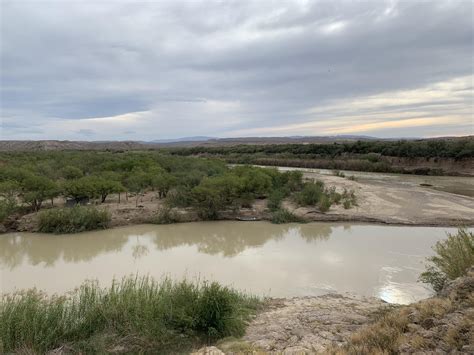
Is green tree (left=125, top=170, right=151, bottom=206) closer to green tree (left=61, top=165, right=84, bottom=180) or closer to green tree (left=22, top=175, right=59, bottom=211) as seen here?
green tree (left=61, top=165, right=84, bottom=180)

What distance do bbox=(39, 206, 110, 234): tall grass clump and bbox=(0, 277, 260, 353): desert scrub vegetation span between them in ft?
36.1

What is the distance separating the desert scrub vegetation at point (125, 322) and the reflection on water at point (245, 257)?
144 inches

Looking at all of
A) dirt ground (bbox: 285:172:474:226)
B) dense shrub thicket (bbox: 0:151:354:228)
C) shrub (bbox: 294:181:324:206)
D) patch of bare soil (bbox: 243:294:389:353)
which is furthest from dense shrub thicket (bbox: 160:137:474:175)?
patch of bare soil (bbox: 243:294:389:353)

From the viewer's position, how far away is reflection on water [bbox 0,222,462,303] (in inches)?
442

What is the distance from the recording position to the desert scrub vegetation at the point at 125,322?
20.4 feet

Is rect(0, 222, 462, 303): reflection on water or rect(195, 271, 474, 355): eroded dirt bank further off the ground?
rect(195, 271, 474, 355): eroded dirt bank

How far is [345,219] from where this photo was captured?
19.8 meters

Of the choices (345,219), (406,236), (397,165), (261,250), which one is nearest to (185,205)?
(261,250)

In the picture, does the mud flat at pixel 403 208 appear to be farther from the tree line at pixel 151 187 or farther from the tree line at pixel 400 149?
the tree line at pixel 400 149

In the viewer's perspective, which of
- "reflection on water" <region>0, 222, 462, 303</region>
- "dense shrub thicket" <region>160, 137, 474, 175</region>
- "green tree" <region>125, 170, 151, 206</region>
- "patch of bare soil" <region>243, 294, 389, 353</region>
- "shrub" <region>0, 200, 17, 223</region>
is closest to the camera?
"patch of bare soil" <region>243, 294, 389, 353</region>

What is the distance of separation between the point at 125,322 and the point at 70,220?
12.4m

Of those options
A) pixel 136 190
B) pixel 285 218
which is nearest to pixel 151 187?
pixel 136 190

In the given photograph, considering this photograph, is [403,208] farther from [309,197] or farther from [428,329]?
[428,329]

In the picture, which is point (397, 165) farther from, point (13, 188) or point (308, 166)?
point (13, 188)
